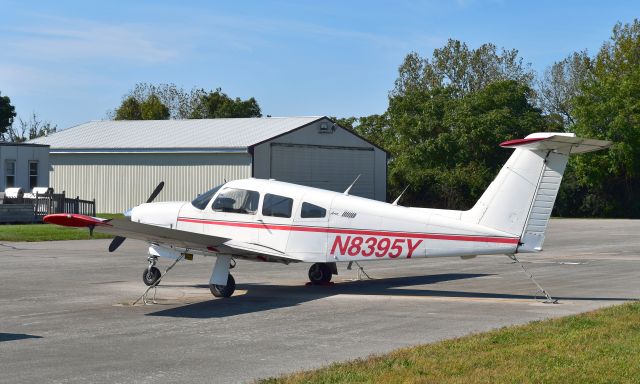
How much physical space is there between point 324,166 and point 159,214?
37164 mm

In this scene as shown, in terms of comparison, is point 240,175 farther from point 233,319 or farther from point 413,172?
point 233,319

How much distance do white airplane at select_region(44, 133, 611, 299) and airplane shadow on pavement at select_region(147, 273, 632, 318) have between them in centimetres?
69

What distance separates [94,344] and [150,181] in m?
42.3

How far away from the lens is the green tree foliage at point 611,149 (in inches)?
2413

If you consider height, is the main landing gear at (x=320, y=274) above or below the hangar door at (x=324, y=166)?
below

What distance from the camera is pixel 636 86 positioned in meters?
62.9

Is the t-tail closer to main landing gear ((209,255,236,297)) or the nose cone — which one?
main landing gear ((209,255,236,297))

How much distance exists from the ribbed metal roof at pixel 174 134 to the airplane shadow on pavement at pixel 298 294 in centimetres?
3202

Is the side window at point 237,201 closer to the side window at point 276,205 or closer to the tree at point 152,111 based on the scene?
the side window at point 276,205

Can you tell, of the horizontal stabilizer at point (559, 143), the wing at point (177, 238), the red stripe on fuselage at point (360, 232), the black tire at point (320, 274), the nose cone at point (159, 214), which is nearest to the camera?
the wing at point (177, 238)

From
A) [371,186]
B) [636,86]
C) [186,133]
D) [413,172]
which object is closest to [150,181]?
[186,133]

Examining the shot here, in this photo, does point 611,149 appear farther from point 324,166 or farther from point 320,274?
point 320,274

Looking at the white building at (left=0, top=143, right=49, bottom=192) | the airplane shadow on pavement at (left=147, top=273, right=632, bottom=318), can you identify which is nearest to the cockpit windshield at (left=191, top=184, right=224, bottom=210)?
the airplane shadow on pavement at (left=147, top=273, right=632, bottom=318)

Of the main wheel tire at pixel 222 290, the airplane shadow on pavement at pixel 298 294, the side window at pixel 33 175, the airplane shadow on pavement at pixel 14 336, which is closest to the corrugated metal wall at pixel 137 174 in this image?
the side window at pixel 33 175
